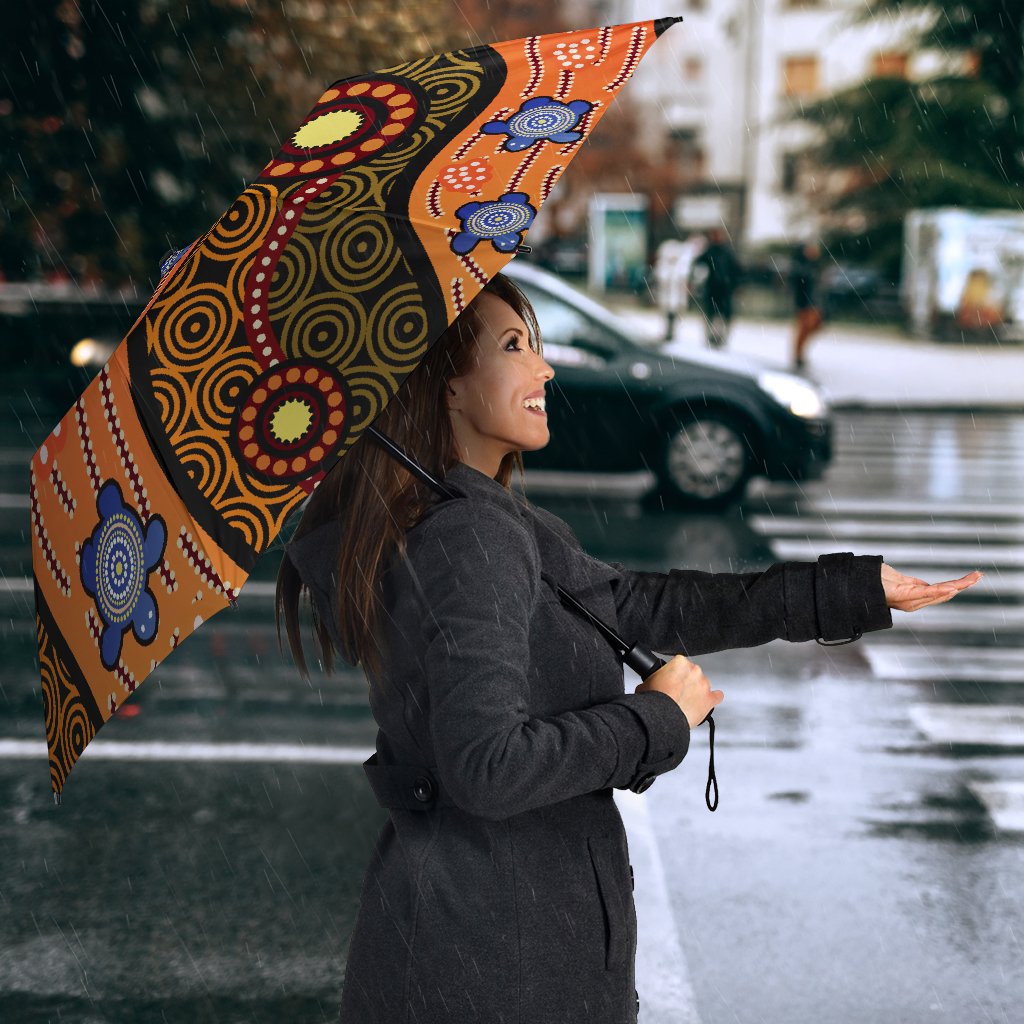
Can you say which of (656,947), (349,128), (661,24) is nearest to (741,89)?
(656,947)

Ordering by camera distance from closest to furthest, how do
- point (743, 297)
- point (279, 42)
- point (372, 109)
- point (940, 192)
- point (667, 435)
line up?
point (372, 109) → point (667, 435) → point (279, 42) → point (940, 192) → point (743, 297)

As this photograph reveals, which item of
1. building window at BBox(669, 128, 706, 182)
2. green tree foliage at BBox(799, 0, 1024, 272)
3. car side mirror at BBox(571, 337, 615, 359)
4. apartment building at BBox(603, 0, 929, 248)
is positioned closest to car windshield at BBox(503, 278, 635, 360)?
car side mirror at BBox(571, 337, 615, 359)

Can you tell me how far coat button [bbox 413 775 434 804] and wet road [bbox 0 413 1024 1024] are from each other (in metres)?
2.07

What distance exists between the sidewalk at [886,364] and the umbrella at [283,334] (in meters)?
13.4

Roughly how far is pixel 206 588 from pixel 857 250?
37628 mm

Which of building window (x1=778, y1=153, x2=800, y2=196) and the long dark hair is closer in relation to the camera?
the long dark hair

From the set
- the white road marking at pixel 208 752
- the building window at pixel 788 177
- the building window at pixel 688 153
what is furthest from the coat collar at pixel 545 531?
the building window at pixel 688 153

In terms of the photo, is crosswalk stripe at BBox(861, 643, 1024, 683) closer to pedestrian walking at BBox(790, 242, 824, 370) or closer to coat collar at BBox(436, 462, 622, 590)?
coat collar at BBox(436, 462, 622, 590)

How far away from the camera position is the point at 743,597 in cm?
254

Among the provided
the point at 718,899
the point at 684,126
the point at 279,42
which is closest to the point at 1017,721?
the point at 718,899

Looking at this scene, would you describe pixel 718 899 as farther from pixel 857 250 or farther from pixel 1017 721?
pixel 857 250

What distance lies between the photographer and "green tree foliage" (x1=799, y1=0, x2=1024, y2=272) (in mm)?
31844

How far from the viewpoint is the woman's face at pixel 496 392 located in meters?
2.20

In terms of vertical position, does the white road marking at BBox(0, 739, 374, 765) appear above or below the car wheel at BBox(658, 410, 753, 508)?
above
